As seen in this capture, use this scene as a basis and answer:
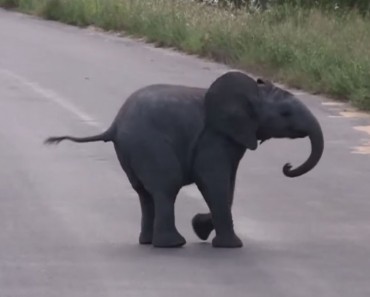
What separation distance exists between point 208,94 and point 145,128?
0.42 metres

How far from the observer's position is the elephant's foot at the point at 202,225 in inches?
380

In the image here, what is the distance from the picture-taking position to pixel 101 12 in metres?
29.0

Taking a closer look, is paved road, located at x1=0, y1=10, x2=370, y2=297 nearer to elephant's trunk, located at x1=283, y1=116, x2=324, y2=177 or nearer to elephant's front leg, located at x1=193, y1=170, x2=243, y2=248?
elephant's front leg, located at x1=193, y1=170, x2=243, y2=248

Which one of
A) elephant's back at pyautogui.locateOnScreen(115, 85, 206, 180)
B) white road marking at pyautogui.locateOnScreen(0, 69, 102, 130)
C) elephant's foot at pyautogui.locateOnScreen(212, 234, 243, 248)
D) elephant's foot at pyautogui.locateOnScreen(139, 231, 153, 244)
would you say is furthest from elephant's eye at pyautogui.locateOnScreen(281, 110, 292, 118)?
white road marking at pyautogui.locateOnScreen(0, 69, 102, 130)

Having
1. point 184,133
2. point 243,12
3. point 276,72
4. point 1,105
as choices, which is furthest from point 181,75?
point 184,133

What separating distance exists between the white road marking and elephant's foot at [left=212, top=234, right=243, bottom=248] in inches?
243

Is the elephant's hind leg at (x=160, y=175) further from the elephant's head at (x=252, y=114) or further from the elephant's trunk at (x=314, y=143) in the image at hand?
the elephant's trunk at (x=314, y=143)

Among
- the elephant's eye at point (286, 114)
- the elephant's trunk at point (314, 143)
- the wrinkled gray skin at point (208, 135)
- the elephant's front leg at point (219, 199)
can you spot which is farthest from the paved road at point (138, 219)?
the elephant's eye at point (286, 114)

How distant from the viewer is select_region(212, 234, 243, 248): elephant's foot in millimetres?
9398

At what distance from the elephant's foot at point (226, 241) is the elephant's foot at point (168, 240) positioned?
0.69ft

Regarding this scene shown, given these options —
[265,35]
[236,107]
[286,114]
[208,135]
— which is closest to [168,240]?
[208,135]

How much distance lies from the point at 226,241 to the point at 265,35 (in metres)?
12.7

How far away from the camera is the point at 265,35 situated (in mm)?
21922

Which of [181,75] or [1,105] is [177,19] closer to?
[181,75]
